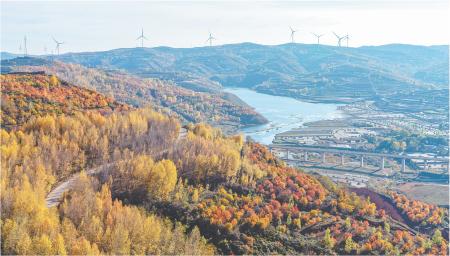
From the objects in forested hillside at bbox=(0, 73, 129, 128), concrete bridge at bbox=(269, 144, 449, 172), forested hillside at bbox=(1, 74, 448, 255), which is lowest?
concrete bridge at bbox=(269, 144, 449, 172)

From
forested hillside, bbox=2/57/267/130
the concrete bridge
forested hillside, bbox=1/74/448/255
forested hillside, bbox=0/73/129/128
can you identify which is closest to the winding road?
forested hillside, bbox=1/74/448/255

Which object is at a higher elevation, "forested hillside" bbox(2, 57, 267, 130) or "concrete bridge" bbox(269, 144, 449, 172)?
"forested hillside" bbox(2, 57, 267, 130)

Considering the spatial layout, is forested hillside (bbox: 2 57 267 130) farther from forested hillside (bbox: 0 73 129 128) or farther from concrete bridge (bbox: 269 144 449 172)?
forested hillside (bbox: 0 73 129 128)

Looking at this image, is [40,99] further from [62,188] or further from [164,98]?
[164,98]

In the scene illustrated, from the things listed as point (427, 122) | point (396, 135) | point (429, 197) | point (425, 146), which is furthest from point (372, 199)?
point (427, 122)

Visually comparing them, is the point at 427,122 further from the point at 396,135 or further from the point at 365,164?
the point at 365,164

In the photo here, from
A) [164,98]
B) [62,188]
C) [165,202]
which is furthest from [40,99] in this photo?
[164,98]
